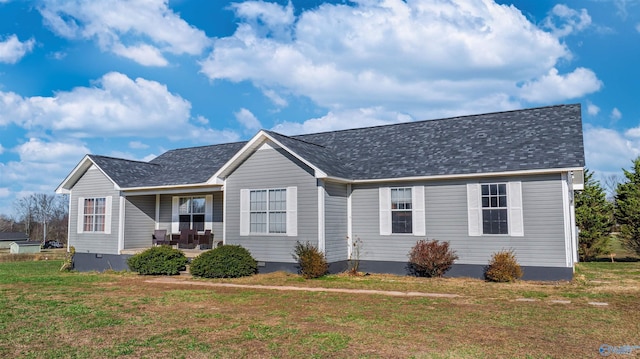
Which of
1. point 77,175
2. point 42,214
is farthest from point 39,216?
→ point 77,175

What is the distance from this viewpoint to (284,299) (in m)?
11.5

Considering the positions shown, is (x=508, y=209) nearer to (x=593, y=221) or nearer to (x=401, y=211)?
(x=401, y=211)

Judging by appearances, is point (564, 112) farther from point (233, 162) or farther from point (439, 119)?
point (233, 162)

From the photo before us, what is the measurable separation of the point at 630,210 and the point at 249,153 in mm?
18134

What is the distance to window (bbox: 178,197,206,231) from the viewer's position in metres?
20.8

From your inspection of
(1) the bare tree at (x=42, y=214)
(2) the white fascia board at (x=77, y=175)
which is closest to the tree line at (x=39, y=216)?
(1) the bare tree at (x=42, y=214)

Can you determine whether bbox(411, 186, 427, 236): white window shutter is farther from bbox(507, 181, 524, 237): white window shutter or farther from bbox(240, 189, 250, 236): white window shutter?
bbox(240, 189, 250, 236): white window shutter

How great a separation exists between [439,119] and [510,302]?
32.4ft

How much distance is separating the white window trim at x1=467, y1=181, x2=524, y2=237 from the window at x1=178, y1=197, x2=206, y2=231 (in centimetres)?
1120

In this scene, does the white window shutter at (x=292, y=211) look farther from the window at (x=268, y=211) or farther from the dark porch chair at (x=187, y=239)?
the dark porch chair at (x=187, y=239)

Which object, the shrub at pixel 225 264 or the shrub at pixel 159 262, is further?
the shrub at pixel 159 262

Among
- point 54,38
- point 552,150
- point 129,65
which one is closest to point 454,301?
point 552,150

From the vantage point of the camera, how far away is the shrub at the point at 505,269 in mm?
14109

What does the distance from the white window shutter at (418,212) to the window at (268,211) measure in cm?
436
